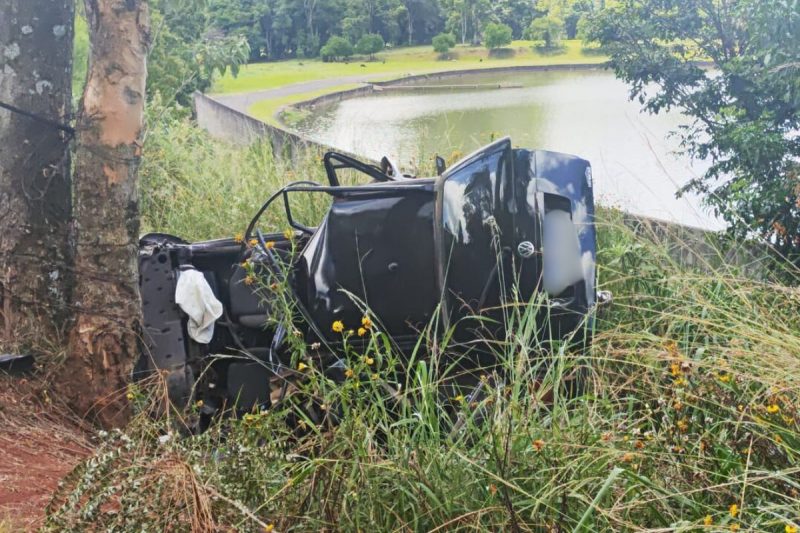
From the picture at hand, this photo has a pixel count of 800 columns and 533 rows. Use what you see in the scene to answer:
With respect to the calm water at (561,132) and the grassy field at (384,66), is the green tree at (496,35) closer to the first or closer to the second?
the grassy field at (384,66)

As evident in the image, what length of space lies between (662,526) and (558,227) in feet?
7.08

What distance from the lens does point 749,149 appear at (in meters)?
6.77

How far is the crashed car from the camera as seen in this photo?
13.7 feet

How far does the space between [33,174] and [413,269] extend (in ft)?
6.53

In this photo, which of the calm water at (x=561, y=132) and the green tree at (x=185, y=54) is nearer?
the calm water at (x=561, y=132)

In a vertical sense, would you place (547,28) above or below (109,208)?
above

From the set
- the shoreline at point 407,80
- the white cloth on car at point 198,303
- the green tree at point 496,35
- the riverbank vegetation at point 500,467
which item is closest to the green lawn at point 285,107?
the shoreline at point 407,80

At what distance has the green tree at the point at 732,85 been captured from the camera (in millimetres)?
6422

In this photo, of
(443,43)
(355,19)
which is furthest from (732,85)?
(443,43)

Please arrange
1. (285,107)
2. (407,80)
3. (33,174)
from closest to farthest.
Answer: (33,174) < (285,107) < (407,80)

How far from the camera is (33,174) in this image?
4.67m

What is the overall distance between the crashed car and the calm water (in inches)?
38.2

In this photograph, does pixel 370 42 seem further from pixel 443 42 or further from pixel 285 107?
pixel 443 42

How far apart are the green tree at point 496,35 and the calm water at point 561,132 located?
360 centimetres
